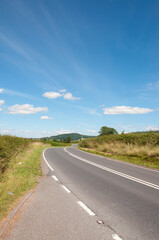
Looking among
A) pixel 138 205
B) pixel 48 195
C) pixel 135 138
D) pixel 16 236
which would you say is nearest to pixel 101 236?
pixel 16 236

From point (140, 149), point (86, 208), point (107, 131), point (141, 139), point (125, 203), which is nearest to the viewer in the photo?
point (86, 208)

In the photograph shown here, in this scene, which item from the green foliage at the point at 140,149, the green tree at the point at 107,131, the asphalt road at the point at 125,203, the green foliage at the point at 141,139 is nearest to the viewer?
the asphalt road at the point at 125,203

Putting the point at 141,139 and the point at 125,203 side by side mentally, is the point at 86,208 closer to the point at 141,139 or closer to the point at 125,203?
the point at 125,203

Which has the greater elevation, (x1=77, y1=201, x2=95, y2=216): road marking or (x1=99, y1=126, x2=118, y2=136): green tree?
(x1=99, y1=126, x2=118, y2=136): green tree

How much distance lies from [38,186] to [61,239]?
436 centimetres

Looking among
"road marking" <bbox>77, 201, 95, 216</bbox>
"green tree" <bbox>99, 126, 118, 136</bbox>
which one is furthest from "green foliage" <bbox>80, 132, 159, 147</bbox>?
"green tree" <bbox>99, 126, 118, 136</bbox>

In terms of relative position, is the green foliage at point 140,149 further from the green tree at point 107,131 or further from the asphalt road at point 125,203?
the green tree at point 107,131

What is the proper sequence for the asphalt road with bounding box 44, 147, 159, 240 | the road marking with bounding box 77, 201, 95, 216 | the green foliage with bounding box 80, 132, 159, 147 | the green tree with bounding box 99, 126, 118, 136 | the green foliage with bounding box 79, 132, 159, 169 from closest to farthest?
the asphalt road with bounding box 44, 147, 159, 240, the road marking with bounding box 77, 201, 95, 216, the green foliage with bounding box 79, 132, 159, 169, the green foliage with bounding box 80, 132, 159, 147, the green tree with bounding box 99, 126, 118, 136

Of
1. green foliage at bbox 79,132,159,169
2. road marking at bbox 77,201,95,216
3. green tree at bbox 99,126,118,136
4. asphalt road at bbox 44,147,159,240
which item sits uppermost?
green tree at bbox 99,126,118,136

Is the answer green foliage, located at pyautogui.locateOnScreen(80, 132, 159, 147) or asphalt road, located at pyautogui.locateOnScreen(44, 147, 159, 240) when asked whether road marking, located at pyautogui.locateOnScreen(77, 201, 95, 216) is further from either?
green foliage, located at pyautogui.locateOnScreen(80, 132, 159, 147)

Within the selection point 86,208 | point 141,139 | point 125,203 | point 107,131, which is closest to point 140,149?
point 141,139

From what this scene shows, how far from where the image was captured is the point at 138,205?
519 cm

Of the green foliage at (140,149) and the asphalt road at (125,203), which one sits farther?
the green foliage at (140,149)

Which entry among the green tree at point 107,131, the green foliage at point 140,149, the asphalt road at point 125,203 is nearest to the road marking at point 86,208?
the asphalt road at point 125,203
